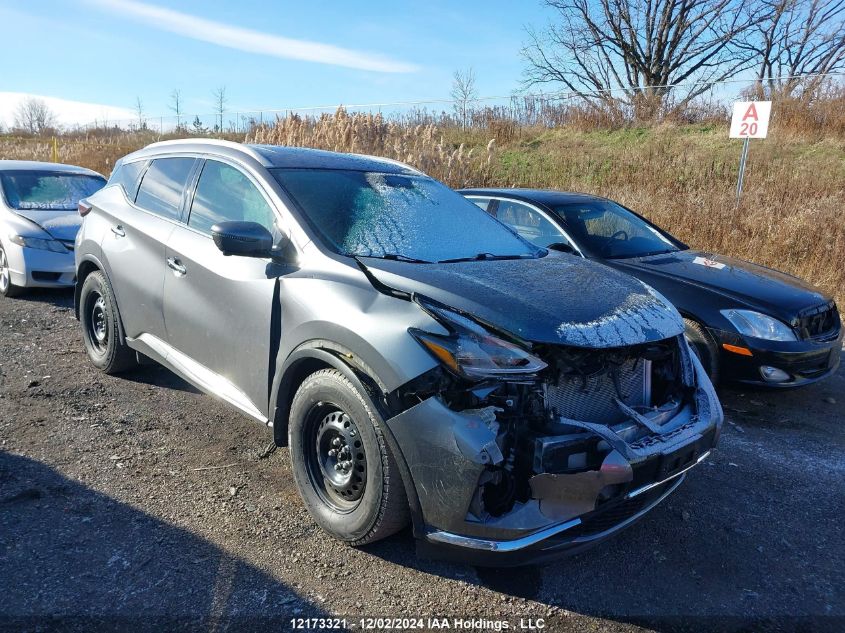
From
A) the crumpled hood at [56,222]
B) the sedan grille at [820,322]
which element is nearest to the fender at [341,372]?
the sedan grille at [820,322]

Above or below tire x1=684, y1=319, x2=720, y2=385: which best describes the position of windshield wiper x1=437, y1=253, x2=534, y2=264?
above

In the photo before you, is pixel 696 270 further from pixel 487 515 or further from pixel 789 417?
pixel 487 515

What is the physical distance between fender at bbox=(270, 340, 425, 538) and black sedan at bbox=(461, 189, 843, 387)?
3185mm

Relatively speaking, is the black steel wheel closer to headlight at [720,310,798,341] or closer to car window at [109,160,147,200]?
car window at [109,160,147,200]

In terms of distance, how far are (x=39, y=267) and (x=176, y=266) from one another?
4483mm

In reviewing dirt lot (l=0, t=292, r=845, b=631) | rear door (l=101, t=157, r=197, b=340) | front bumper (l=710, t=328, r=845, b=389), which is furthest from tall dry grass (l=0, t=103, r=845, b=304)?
rear door (l=101, t=157, r=197, b=340)

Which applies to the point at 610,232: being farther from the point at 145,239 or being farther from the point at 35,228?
the point at 35,228

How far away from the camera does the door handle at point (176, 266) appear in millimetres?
3828

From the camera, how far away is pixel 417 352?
2.55 meters

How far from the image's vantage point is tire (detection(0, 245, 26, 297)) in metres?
7.53

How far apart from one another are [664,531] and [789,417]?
7.78 feet

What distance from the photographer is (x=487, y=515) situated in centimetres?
245

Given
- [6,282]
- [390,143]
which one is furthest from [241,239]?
[390,143]

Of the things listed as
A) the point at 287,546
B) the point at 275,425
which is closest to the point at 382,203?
the point at 275,425
